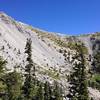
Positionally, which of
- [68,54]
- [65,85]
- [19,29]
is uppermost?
[19,29]

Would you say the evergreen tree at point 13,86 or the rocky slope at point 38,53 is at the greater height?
the rocky slope at point 38,53

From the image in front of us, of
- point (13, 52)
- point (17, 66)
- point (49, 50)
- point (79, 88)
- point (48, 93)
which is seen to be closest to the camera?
point (79, 88)

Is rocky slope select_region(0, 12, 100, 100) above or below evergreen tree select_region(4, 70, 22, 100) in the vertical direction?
above

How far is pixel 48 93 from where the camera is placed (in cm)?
9306

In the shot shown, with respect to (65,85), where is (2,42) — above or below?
above

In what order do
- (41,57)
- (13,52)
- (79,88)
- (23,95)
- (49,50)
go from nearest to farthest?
(79,88) → (23,95) → (13,52) → (41,57) → (49,50)

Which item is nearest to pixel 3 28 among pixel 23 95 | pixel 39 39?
pixel 39 39

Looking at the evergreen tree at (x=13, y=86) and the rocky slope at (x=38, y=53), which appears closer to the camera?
the evergreen tree at (x=13, y=86)

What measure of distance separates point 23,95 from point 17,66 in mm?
34348

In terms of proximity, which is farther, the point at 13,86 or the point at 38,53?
the point at 38,53

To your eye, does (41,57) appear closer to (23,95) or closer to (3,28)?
(3,28)

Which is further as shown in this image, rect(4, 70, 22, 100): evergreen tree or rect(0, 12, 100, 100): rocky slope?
rect(0, 12, 100, 100): rocky slope

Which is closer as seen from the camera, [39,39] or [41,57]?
[41,57]

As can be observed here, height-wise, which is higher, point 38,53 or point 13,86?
point 38,53
